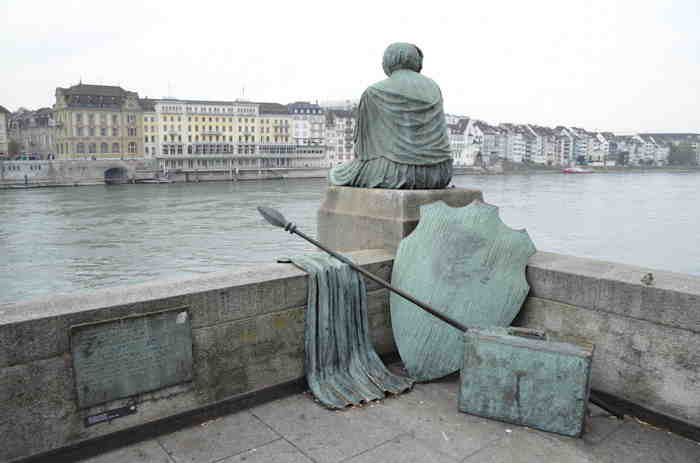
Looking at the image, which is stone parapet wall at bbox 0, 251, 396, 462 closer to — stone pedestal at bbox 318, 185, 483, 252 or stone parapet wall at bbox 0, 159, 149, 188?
stone pedestal at bbox 318, 185, 483, 252

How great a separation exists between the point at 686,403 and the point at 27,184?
7343cm

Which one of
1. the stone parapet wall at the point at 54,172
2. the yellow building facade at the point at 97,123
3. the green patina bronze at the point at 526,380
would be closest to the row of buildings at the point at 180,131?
the yellow building facade at the point at 97,123

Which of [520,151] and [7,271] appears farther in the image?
[520,151]

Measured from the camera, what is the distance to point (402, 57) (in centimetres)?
475

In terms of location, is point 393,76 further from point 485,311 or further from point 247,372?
point 247,372

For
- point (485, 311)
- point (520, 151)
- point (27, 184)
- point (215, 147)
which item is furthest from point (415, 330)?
point (520, 151)

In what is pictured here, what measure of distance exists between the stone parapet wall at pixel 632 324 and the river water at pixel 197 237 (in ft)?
49.9

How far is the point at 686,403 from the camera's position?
316 cm

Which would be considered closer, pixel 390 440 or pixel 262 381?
pixel 390 440

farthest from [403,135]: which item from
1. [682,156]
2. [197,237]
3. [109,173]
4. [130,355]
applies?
[682,156]

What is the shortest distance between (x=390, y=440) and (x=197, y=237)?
23385mm

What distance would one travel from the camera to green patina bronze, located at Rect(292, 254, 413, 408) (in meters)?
3.58

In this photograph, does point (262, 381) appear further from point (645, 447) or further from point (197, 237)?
point (197, 237)

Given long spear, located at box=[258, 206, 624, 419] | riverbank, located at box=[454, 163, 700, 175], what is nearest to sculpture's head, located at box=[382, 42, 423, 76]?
long spear, located at box=[258, 206, 624, 419]
